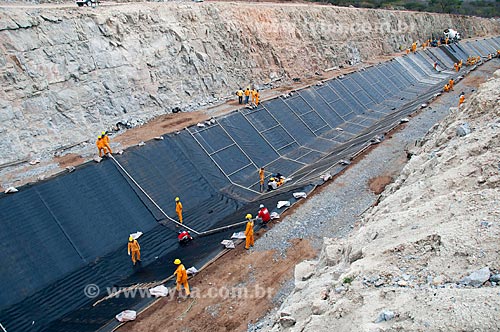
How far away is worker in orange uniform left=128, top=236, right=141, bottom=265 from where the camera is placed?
39.5ft

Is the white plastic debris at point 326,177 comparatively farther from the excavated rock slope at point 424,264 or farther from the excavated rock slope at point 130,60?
the excavated rock slope at point 130,60

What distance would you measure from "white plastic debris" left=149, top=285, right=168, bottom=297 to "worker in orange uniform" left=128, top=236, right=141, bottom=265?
1.83 metres

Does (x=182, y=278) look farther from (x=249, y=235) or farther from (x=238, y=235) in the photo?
(x=238, y=235)

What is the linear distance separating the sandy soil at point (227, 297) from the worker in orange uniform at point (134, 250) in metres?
2.32

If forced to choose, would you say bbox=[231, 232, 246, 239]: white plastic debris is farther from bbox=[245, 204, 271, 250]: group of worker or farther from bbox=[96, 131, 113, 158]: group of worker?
bbox=[96, 131, 113, 158]: group of worker

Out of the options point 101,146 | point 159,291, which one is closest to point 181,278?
point 159,291

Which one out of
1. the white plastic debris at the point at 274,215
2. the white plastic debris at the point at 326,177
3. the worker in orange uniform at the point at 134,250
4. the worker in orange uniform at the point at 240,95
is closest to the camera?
the worker in orange uniform at the point at 134,250

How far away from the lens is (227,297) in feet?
34.3

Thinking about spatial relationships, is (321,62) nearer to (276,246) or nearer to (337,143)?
(337,143)

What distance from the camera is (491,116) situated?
11.7m

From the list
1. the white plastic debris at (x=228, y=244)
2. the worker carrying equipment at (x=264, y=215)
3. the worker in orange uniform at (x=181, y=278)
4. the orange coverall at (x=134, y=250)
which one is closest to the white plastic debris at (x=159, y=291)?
the worker in orange uniform at (x=181, y=278)

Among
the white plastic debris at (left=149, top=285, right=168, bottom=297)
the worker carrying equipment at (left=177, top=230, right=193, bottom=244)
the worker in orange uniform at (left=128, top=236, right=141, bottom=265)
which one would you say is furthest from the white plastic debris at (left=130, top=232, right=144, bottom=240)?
the white plastic debris at (left=149, top=285, right=168, bottom=297)

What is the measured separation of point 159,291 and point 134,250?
209cm

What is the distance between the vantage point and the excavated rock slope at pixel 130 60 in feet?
54.5
